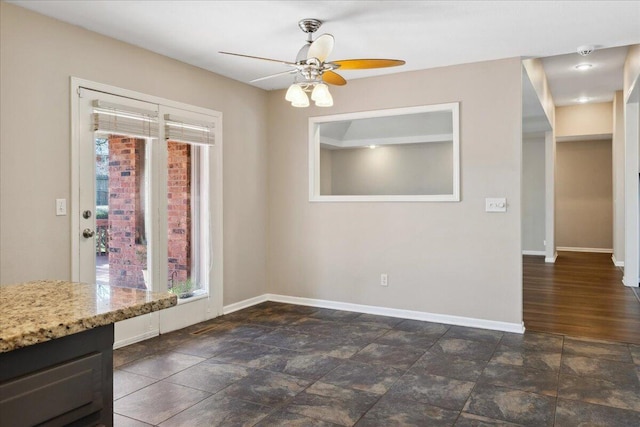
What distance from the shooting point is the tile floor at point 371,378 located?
2.53 m

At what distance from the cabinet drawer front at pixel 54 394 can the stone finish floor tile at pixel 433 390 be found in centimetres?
201

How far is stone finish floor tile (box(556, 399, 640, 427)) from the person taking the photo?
7.94 feet

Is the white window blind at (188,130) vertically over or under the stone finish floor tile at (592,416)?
over

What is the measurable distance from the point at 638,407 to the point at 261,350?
2.51m

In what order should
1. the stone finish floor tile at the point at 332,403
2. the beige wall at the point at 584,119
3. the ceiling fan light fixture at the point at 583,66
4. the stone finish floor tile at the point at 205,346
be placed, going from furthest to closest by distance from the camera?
the beige wall at the point at 584,119 → the ceiling fan light fixture at the point at 583,66 → the stone finish floor tile at the point at 205,346 → the stone finish floor tile at the point at 332,403

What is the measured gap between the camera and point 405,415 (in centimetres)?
253

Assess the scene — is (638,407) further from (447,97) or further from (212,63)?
(212,63)

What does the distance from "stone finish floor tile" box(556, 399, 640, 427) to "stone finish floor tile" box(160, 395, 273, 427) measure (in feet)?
5.37

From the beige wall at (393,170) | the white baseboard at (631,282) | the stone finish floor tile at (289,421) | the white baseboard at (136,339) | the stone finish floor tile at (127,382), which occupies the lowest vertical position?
the stone finish floor tile at (289,421)

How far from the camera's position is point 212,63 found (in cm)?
431

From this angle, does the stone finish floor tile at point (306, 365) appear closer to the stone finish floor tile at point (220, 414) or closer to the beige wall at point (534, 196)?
the stone finish floor tile at point (220, 414)

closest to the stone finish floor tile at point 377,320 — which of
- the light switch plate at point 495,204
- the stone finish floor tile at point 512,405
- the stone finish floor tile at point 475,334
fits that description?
the stone finish floor tile at point 475,334

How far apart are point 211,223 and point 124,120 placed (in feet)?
4.46

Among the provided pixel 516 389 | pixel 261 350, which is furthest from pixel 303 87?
pixel 516 389
